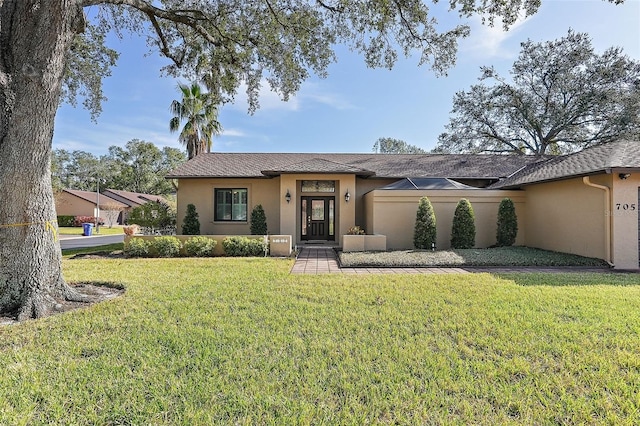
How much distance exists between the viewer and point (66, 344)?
12.7ft

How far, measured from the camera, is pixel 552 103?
24328 mm

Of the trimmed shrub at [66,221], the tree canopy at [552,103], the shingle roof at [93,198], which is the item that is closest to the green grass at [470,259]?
the tree canopy at [552,103]

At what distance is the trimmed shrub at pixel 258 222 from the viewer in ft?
48.4

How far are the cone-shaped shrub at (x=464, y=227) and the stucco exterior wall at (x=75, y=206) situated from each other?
4431cm

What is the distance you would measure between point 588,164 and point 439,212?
506cm

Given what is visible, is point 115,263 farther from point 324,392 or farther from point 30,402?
point 324,392

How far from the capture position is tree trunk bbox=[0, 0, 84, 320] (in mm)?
5059

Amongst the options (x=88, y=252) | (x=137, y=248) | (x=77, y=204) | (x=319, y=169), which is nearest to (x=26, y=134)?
(x=137, y=248)

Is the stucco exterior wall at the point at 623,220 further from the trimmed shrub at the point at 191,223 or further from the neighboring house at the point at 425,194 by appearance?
the trimmed shrub at the point at 191,223

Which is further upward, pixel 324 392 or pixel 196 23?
pixel 196 23

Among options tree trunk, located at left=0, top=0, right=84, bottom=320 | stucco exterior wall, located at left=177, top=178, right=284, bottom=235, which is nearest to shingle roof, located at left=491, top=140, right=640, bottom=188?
stucco exterior wall, located at left=177, top=178, right=284, bottom=235

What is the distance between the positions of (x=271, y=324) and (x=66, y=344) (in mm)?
2531

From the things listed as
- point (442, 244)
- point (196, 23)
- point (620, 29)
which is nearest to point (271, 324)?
point (196, 23)

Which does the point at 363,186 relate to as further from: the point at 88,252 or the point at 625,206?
the point at 88,252
